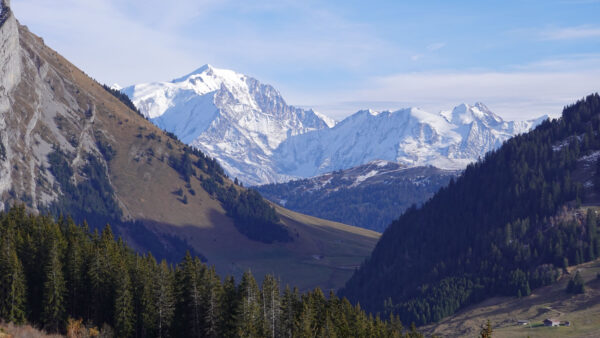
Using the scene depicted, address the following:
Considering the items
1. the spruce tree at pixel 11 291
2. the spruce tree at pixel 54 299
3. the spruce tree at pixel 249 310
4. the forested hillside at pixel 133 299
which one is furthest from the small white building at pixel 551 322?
the spruce tree at pixel 11 291

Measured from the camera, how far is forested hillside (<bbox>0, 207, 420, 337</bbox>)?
9575cm

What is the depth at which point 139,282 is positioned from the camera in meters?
98.9

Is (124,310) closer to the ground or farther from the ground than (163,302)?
closer to the ground

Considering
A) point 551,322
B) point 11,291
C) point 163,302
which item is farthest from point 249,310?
point 551,322

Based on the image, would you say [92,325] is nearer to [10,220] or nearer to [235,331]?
[235,331]

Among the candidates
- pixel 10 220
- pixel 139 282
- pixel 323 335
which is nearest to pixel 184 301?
pixel 139 282

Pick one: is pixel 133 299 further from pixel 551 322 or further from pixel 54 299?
pixel 551 322

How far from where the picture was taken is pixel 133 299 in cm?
9812

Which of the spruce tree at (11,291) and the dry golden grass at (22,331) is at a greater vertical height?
the spruce tree at (11,291)

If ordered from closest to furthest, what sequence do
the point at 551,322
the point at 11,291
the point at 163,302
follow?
the point at 11,291, the point at 163,302, the point at 551,322

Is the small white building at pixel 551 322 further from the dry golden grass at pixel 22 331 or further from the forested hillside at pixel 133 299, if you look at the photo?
the dry golden grass at pixel 22 331

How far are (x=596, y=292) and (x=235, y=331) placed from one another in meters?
138

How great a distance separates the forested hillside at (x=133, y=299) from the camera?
3770 inches

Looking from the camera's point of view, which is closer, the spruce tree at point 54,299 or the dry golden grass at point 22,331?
the dry golden grass at point 22,331
